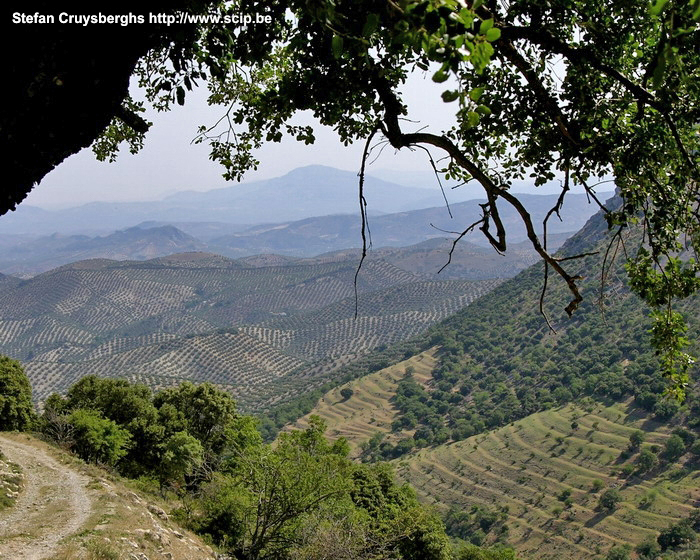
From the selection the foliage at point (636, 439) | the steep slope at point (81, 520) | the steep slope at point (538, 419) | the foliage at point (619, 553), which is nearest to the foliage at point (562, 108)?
the steep slope at point (81, 520)

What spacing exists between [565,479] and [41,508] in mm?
61817

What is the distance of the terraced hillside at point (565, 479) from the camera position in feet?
176

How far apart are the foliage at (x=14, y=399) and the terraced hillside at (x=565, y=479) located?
4720cm

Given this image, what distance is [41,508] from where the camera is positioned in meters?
15.6

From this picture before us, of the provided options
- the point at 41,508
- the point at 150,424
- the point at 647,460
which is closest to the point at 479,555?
the point at 150,424

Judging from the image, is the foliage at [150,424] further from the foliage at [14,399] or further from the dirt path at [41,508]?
the dirt path at [41,508]

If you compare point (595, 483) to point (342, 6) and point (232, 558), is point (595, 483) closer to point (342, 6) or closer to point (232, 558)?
point (232, 558)

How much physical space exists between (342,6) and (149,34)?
0.89 metres

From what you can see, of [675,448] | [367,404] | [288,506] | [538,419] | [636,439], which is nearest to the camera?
[288,506]

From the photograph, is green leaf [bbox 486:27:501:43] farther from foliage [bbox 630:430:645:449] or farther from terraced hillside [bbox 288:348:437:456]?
terraced hillside [bbox 288:348:437:456]

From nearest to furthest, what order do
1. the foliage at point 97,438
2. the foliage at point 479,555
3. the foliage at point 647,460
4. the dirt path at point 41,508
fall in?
the dirt path at point 41,508
the foliage at point 97,438
the foliage at point 479,555
the foliage at point 647,460

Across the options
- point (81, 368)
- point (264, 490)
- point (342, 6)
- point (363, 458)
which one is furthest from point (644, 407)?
point (81, 368)

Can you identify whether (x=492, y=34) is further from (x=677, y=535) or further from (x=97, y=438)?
(x=677, y=535)

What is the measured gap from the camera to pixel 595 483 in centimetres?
6091
